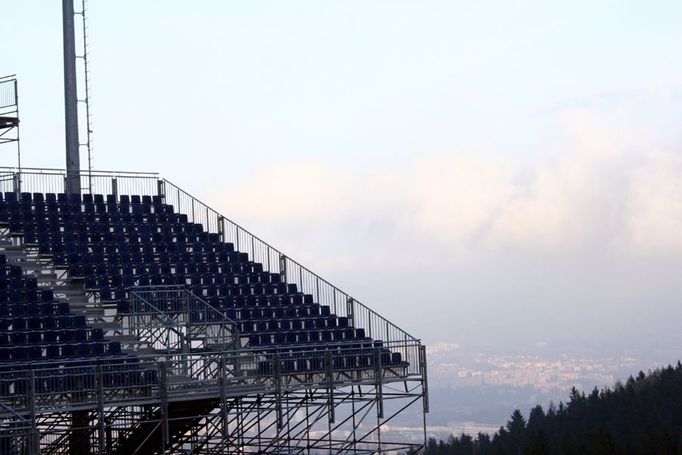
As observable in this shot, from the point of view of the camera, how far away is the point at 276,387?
85.5 feet

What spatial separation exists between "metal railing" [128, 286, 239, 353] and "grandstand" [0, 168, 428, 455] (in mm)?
47

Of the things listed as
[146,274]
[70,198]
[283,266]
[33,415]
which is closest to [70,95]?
[70,198]

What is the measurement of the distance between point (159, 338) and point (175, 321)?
1.66 ft

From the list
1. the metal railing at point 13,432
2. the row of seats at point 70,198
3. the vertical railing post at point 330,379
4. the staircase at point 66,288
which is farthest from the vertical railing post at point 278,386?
the row of seats at point 70,198

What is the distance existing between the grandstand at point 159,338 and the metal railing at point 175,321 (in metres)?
0.05

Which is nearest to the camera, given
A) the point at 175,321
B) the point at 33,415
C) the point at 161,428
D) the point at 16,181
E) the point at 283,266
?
the point at 33,415

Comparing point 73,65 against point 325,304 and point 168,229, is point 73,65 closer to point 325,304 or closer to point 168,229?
point 168,229

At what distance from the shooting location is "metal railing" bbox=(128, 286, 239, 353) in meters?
27.7

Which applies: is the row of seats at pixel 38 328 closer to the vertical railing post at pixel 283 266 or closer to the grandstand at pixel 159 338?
→ the grandstand at pixel 159 338

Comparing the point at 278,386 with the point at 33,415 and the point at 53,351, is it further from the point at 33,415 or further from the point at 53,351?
the point at 33,415

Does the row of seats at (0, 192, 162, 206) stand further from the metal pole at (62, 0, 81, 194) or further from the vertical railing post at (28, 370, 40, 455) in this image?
the vertical railing post at (28, 370, 40, 455)

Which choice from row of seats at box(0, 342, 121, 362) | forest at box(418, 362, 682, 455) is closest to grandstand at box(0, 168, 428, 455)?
row of seats at box(0, 342, 121, 362)

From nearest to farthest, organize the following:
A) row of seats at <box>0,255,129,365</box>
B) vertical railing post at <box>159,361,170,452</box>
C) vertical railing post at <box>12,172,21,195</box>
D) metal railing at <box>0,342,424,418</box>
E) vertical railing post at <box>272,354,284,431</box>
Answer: metal railing at <box>0,342,424,418</box>
vertical railing post at <box>159,361,170,452</box>
row of seats at <box>0,255,129,365</box>
vertical railing post at <box>272,354,284,431</box>
vertical railing post at <box>12,172,21,195</box>

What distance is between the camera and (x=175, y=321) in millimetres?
27969
